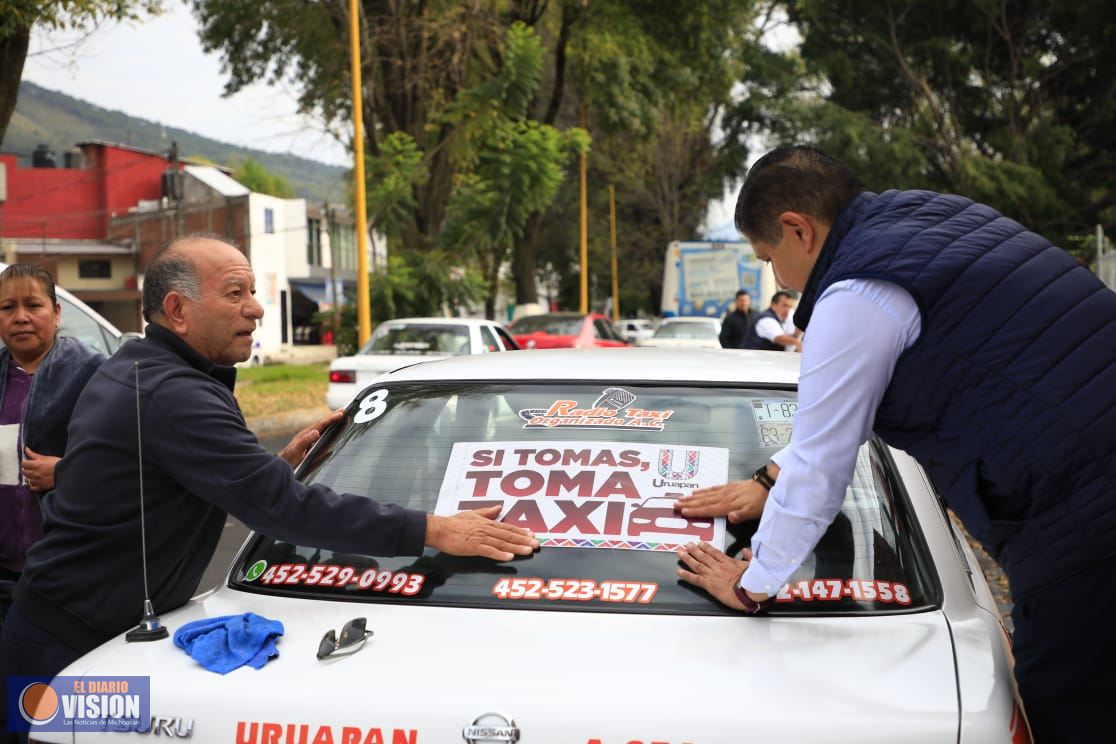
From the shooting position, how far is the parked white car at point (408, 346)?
1366 centimetres

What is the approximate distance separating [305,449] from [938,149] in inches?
1103

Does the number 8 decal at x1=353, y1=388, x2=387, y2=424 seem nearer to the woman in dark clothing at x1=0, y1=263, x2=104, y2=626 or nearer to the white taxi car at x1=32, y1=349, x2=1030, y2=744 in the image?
the white taxi car at x1=32, y1=349, x2=1030, y2=744

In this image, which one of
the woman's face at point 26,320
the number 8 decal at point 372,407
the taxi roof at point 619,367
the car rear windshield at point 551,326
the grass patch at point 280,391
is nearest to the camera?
the taxi roof at point 619,367

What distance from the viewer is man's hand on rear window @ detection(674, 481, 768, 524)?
8.23ft

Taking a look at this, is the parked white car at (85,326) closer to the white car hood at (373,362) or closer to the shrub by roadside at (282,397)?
the white car hood at (373,362)

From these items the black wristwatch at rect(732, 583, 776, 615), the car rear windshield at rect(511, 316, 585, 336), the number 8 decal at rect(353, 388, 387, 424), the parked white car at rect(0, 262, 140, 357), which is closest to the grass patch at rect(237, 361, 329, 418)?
the car rear windshield at rect(511, 316, 585, 336)

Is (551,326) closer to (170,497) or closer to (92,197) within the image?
(170,497)

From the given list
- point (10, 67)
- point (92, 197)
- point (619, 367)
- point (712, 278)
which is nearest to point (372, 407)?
point (619, 367)

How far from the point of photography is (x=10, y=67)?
11.8m

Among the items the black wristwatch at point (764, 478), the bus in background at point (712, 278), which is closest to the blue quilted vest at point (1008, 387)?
the black wristwatch at point (764, 478)

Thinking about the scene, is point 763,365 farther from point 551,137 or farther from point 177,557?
point 551,137

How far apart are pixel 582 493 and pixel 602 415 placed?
299 mm

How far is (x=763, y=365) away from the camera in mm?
3092

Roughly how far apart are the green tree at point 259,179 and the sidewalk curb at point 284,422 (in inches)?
3506
